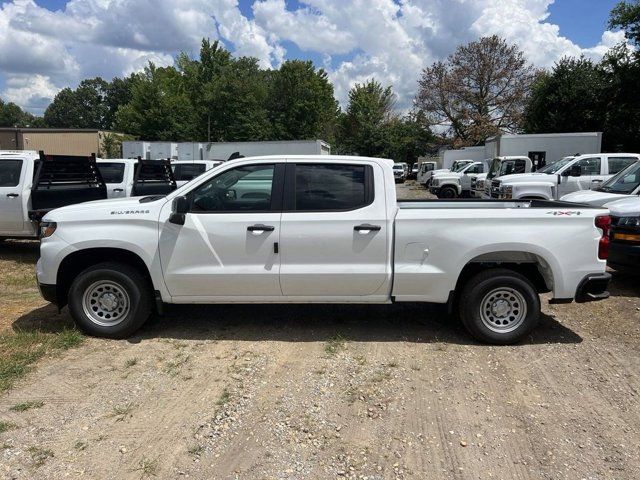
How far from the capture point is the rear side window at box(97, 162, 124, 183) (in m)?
11.9

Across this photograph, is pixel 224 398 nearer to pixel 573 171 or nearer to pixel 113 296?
pixel 113 296

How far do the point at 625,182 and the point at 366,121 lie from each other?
173ft

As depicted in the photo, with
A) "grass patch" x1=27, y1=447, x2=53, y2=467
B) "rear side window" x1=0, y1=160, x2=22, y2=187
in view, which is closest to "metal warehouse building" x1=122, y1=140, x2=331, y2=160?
"rear side window" x1=0, y1=160, x2=22, y2=187

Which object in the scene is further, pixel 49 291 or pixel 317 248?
pixel 49 291

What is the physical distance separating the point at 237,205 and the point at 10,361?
252cm

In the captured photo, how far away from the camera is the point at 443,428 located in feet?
12.1

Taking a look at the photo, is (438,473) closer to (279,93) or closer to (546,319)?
(546,319)

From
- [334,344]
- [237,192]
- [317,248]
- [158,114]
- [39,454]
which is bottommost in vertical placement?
[39,454]

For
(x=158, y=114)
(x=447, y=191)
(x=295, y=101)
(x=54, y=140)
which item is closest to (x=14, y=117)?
(x=54, y=140)

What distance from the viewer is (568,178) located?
14391 mm

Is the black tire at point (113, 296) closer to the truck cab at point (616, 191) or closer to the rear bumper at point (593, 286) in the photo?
the rear bumper at point (593, 286)

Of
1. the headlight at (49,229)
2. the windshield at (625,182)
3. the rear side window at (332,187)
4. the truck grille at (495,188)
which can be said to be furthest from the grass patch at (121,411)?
the truck grille at (495,188)

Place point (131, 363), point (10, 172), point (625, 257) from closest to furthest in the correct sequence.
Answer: point (131, 363), point (625, 257), point (10, 172)

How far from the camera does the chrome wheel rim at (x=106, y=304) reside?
17.3 feet
